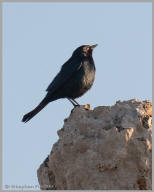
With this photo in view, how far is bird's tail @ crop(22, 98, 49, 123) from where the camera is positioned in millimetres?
14172

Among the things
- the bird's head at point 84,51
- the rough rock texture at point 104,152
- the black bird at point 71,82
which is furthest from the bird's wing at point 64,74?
→ the rough rock texture at point 104,152

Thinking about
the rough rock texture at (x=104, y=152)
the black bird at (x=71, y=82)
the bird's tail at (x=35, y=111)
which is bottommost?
the rough rock texture at (x=104, y=152)

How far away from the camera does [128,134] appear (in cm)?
983

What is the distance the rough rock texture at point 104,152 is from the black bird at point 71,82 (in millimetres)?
3529

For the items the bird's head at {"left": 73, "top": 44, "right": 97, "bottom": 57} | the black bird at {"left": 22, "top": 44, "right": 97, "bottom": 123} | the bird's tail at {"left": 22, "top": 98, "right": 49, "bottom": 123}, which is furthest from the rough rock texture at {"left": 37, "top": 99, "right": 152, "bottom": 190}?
the bird's head at {"left": 73, "top": 44, "right": 97, "bottom": 57}

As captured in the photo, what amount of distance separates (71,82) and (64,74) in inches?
14.1

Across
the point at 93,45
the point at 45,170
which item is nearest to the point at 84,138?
the point at 45,170

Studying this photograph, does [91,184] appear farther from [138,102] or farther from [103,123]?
[138,102]

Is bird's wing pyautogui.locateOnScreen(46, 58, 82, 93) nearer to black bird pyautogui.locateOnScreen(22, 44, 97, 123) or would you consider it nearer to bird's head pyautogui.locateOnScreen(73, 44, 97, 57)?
black bird pyautogui.locateOnScreen(22, 44, 97, 123)

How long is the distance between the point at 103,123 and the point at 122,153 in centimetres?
79

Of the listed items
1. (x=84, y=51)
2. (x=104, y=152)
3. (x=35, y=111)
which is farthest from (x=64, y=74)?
(x=104, y=152)

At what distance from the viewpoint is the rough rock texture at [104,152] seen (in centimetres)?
962

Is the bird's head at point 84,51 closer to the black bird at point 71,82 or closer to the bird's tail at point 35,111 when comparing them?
the black bird at point 71,82

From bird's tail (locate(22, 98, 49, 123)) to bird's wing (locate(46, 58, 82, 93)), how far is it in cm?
30
